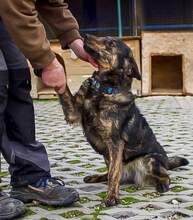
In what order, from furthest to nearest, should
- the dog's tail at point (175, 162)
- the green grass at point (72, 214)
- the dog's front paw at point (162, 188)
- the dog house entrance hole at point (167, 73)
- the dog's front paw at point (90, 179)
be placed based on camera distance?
the dog house entrance hole at point (167, 73) < the dog's tail at point (175, 162) < the dog's front paw at point (90, 179) < the dog's front paw at point (162, 188) < the green grass at point (72, 214)

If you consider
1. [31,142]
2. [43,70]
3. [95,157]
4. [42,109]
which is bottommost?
[42,109]

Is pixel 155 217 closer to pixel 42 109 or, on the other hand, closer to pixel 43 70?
pixel 43 70

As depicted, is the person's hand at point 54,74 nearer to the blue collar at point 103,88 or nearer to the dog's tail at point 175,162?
the blue collar at point 103,88

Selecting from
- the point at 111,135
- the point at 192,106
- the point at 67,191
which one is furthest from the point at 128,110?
the point at 192,106

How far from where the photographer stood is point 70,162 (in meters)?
5.33

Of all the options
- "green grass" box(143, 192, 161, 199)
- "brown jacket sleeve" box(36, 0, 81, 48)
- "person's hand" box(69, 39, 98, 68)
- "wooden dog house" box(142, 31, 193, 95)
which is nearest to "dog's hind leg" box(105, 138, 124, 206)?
"green grass" box(143, 192, 161, 199)

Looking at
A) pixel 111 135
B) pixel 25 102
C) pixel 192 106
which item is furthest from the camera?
pixel 192 106

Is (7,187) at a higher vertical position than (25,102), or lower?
lower

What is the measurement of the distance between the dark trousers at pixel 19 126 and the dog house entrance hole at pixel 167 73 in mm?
9894

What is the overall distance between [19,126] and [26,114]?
0.09m

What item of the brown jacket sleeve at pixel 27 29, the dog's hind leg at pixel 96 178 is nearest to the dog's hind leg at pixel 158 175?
the dog's hind leg at pixel 96 178

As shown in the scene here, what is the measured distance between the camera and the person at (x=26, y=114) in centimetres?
334

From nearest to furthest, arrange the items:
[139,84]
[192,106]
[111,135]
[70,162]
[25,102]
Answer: [25,102] < [111,135] < [70,162] < [192,106] < [139,84]

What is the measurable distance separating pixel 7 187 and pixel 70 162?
1182mm
